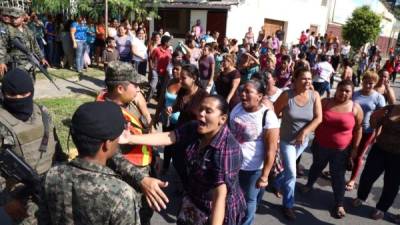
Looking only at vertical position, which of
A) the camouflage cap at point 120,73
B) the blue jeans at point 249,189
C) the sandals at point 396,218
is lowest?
the sandals at point 396,218

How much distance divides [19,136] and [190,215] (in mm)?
1306

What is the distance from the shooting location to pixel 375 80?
16.1 feet

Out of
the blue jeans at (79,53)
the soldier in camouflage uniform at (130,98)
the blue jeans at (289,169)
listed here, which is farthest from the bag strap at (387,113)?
the blue jeans at (79,53)

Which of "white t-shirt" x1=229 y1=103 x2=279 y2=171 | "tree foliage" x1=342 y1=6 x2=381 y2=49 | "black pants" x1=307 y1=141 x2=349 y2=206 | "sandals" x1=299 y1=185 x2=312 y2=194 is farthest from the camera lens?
"tree foliage" x1=342 y1=6 x2=381 y2=49

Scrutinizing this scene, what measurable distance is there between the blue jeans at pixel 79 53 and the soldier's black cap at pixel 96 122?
9.43m

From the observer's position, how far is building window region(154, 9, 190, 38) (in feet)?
64.7

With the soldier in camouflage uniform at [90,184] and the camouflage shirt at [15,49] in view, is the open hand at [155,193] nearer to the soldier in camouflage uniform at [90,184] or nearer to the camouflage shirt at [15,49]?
the soldier in camouflage uniform at [90,184]

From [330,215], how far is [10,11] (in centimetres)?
531

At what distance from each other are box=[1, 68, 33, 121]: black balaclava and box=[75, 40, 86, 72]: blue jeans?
8.46m

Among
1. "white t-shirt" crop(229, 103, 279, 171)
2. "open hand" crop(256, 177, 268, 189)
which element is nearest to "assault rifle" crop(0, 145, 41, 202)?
"white t-shirt" crop(229, 103, 279, 171)

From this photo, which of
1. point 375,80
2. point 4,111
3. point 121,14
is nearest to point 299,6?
point 121,14

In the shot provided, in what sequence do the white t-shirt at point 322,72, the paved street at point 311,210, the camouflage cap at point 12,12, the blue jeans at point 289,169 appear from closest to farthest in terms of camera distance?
1. the blue jeans at point 289,169
2. the paved street at point 311,210
3. the camouflage cap at point 12,12
4. the white t-shirt at point 322,72

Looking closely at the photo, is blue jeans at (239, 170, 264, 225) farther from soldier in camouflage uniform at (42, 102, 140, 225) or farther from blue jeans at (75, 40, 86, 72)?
blue jeans at (75, 40, 86, 72)

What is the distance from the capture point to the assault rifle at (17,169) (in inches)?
83.4
